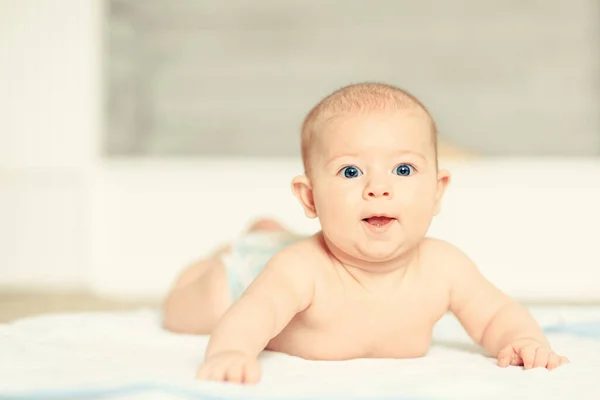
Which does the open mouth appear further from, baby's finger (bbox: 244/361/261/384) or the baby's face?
baby's finger (bbox: 244/361/261/384)

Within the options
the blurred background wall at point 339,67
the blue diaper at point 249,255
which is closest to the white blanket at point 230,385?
the blue diaper at point 249,255

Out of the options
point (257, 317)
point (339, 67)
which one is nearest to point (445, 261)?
point (257, 317)

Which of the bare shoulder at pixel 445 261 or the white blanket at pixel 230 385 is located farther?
the bare shoulder at pixel 445 261

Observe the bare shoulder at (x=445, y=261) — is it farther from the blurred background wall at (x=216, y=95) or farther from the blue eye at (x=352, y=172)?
the blurred background wall at (x=216, y=95)

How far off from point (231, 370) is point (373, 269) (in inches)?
12.0

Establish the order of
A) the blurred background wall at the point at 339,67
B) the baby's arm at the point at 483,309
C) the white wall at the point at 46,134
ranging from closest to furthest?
the baby's arm at the point at 483,309 < the white wall at the point at 46,134 < the blurred background wall at the point at 339,67

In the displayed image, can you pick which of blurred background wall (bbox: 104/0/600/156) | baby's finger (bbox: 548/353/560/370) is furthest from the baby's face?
blurred background wall (bbox: 104/0/600/156)

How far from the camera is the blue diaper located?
1369 millimetres

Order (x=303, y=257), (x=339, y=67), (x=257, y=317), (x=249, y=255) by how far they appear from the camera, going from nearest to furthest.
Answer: (x=257, y=317) < (x=303, y=257) < (x=249, y=255) < (x=339, y=67)

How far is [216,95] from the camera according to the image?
8.87 feet

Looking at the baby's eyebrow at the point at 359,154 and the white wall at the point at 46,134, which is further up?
the white wall at the point at 46,134

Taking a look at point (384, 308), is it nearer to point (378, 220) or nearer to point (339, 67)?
point (378, 220)

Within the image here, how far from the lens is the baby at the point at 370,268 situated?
1.03 meters

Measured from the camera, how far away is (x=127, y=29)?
2.70m
